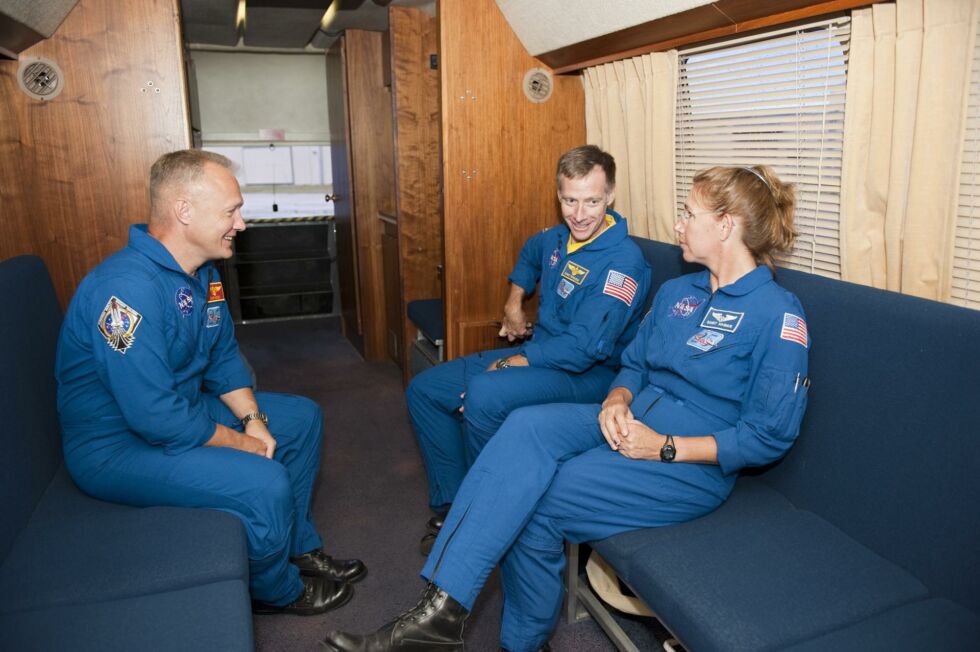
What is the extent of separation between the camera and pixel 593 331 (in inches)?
107

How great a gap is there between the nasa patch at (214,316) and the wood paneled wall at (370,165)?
2413 millimetres

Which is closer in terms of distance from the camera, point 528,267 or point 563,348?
point 563,348

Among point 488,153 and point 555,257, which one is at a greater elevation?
point 488,153

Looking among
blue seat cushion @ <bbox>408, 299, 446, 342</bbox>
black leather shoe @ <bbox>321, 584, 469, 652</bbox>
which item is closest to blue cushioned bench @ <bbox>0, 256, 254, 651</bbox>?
black leather shoe @ <bbox>321, 584, 469, 652</bbox>

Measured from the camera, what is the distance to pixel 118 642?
1467mm

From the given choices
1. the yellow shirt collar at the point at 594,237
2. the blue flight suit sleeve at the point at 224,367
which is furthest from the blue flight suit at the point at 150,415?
the yellow shirt collar at the point at 594,237

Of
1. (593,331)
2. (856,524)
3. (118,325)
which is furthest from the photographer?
(593,331)

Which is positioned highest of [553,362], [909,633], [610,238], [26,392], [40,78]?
[40,78]

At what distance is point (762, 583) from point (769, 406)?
19.1 inches

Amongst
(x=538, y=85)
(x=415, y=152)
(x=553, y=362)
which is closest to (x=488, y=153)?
(x=538, y=85)

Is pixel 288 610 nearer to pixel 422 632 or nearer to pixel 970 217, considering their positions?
pixel 422 632

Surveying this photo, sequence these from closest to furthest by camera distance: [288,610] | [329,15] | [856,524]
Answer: [856,524]
[288,610]
[329,15]

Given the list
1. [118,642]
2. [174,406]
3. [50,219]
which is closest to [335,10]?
[50,219]

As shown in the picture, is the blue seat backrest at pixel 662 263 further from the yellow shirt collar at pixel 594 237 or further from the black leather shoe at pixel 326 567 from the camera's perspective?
the black leather shoe at pixel 326 567
